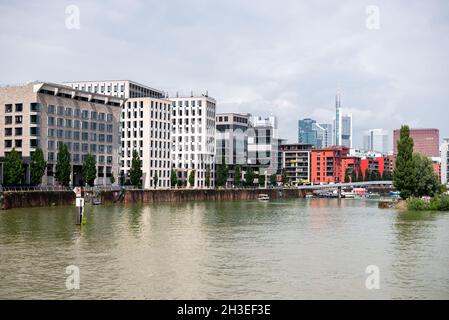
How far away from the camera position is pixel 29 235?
64.4 m

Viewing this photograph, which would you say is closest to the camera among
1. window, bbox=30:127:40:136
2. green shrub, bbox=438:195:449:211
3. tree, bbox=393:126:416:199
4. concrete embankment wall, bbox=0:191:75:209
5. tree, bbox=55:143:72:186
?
concrete embankment wall, bbox=0:191:75:209

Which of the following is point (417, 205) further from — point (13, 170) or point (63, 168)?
point (13, 170)

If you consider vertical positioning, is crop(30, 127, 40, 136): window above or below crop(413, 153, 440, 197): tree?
above

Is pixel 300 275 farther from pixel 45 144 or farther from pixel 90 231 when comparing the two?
pixel 45 144

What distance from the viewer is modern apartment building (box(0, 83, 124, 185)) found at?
149000mm

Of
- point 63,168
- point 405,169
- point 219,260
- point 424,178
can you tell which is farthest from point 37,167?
point 219,260

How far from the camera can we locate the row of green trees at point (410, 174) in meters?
131

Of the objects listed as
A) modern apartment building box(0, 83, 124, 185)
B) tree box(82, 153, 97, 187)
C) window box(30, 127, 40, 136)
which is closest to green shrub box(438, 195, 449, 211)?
tree box(82, 153, 97, 187)

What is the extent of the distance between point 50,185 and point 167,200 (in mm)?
32897

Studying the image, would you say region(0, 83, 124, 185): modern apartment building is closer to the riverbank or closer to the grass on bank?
the riverbank

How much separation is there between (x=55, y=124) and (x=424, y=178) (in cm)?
8634

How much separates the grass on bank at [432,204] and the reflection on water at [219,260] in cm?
4038
